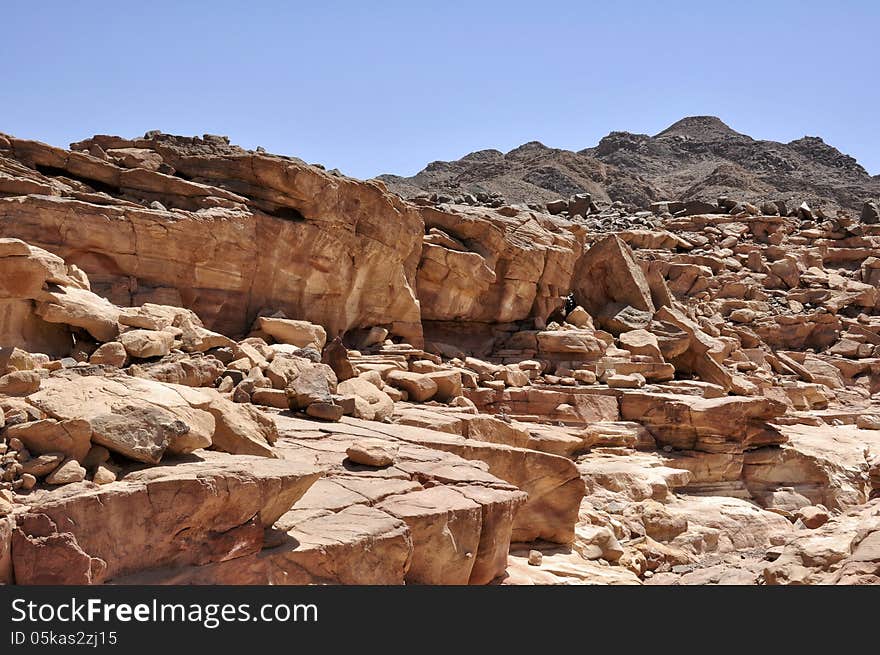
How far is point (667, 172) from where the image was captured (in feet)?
213

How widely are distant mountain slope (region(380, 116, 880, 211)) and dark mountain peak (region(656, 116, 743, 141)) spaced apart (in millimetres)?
200

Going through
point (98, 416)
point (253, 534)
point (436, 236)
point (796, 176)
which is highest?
point (796, 176)

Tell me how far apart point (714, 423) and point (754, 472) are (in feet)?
→ 4.04

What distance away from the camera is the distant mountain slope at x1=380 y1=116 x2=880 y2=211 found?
49.6m

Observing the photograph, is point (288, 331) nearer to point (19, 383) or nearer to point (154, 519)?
point (19, 383)

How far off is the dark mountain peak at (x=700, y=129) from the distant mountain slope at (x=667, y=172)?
0.20 m

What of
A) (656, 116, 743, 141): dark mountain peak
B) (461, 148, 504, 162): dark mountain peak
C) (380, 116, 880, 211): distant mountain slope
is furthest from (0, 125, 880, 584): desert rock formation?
(656, 116, 743, 141): dark mountain peak

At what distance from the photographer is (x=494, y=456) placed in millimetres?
8609

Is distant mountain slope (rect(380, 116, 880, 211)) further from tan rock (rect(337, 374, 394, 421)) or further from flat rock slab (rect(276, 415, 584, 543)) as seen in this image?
flat rock slab (rect(276, 415, 584, 543))

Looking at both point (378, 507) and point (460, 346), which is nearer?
point (378, 507)

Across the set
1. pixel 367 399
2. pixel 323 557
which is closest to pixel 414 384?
pixel 367 399
